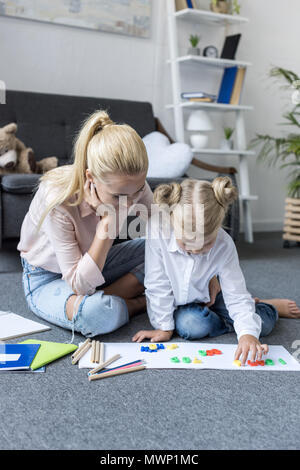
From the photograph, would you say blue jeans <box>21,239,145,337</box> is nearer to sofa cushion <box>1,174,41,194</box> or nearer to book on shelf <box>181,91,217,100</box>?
sofa cushion <box>1,174,41,194</box>

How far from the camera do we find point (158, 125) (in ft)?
9.10

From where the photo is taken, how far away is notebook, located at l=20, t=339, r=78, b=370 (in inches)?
42.5

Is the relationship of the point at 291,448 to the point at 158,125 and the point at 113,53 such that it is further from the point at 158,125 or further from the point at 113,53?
the point at 113,53

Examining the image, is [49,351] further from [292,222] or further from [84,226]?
[292,222]

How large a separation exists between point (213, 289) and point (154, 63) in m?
2.15

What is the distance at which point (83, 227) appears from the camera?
130cm

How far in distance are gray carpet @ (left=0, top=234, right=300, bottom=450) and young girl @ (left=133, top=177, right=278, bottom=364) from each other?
18 centimetres

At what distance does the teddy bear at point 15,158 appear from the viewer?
83.0 inches

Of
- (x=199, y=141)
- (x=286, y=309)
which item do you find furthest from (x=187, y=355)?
(x=199, y=141)

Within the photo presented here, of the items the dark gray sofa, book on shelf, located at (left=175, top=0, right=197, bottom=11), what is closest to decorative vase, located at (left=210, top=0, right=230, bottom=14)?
book on shelf, located at (left=175, top=0, right=197, bottom=11)

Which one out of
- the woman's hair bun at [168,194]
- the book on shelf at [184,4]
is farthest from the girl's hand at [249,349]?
the book on shelf at [184,4]

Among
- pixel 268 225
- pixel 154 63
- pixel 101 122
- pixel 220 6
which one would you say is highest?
pixel 220 6

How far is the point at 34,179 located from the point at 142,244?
2.09ft

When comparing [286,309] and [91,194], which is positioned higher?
[91,194]
